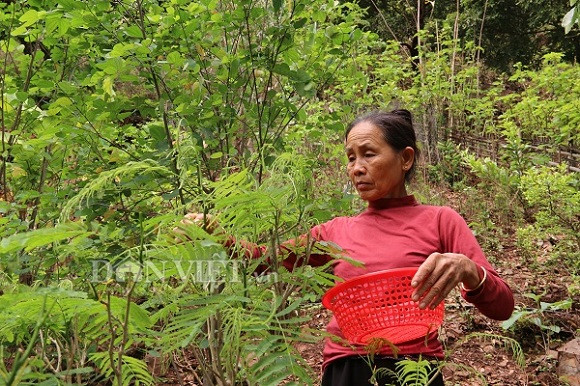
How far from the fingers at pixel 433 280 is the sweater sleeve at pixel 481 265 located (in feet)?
0.92

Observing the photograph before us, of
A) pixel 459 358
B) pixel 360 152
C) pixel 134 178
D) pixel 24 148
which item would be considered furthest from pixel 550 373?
pixel 24 148

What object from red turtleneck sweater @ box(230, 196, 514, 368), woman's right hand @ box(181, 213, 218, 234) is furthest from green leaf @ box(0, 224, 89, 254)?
red turtleneck sweater @ box(230, 196, 514, 368)

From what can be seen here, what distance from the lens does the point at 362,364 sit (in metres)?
1.62

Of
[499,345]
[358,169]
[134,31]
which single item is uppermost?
[134,31]

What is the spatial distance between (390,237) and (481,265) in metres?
0.28

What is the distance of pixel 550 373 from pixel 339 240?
2346 millimetres

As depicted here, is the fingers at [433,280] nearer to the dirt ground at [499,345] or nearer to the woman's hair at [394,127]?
the woman's hair at [394,127]

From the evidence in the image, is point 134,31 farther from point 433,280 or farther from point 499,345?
point 499,345

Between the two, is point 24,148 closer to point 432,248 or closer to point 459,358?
point 432,248

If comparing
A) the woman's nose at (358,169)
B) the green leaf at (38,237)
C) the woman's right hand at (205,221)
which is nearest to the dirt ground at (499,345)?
the woman's nose at (358,169)

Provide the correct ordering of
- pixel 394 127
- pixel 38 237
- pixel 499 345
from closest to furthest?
pixel 38 237
pixel 394 127
pixel 499 345

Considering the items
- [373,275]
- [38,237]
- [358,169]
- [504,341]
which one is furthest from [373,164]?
[504,341]

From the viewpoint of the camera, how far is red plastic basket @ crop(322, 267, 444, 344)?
4.33 feet

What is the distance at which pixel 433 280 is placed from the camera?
47.9 inches
